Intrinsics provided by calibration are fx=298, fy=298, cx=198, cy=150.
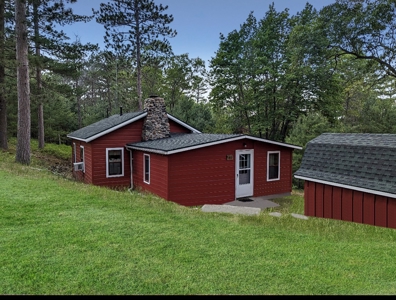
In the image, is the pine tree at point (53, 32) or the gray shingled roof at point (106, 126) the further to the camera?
the pine tree at point (53, 32)

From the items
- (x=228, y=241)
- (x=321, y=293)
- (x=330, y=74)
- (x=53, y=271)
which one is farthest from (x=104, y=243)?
(x=330, y=74)

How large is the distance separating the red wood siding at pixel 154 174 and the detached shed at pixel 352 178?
15.5 feet

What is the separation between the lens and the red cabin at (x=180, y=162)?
1055 centimetres

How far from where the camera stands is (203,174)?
10852 millimetres

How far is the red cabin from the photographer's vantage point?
1055cm

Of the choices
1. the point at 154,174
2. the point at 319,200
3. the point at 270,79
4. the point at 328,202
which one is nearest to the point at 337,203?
the point at 328,202

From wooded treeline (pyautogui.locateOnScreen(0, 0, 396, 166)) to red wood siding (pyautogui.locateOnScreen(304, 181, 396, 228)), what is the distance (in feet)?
33.8

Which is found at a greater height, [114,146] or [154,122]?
[154,122]

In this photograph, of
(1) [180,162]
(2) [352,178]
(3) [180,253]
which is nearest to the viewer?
(3) [180,253]

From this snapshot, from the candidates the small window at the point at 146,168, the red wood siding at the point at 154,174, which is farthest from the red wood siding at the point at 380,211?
the small window at the point at 146,168

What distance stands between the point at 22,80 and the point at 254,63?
635 inches

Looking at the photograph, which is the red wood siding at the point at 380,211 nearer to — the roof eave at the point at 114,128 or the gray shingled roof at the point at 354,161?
the gray shingled roof at the point at 354,161

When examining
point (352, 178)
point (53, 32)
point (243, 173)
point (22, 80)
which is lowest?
point (243, 173)

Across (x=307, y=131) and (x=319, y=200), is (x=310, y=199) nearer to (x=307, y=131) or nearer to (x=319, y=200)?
(x=319, y=200)
